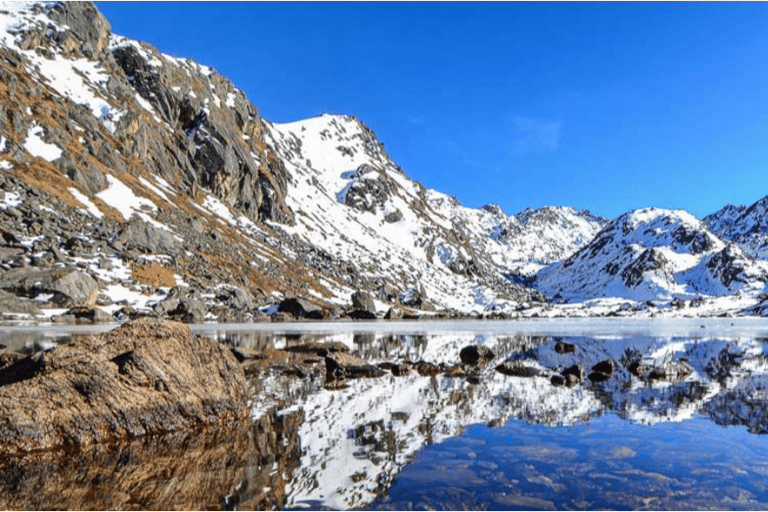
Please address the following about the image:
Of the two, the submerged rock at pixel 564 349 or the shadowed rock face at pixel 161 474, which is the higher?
the submerged rock at pixel 564 349

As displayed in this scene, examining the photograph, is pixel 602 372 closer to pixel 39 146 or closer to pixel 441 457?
pixel 441 457

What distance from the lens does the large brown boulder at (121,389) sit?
13.5m

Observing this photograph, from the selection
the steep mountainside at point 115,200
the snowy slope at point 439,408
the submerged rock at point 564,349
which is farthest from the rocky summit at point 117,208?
the snowy slope at point 439,408

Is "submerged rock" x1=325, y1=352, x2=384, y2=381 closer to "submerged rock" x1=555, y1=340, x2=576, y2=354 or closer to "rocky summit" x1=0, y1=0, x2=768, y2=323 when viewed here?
"submerged rock" x1=555, y1=340, x2=576, y2=354

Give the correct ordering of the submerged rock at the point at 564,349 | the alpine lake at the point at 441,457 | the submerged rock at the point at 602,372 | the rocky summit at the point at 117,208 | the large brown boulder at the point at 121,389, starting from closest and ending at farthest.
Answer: the alpine lake at the point at 441,457 → the large brown boulder at the point at 121,389 → the submerged rock at the point at 602,372 → the submerged rock at the point at 564,349 → the rocky summit at the point at 117,208

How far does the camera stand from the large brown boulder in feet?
44.4

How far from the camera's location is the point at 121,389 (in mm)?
15055

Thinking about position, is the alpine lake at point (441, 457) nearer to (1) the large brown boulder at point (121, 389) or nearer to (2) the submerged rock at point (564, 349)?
(1) the large brown boulder at point (121, 389)

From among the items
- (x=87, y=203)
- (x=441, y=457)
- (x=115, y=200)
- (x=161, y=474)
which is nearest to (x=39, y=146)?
(x=115, y=200)

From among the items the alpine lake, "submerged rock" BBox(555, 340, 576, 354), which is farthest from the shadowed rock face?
"submerged rock" BBox(555, 340, 576, 354)

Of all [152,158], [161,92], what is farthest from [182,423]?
[161,92]

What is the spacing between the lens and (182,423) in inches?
618

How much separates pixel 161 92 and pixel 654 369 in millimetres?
203182

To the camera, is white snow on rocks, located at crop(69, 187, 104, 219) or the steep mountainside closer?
the steep mountainside
